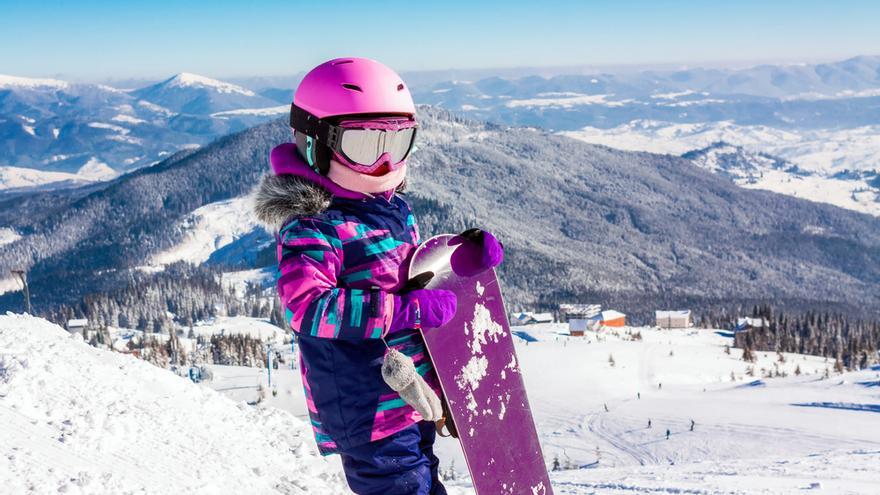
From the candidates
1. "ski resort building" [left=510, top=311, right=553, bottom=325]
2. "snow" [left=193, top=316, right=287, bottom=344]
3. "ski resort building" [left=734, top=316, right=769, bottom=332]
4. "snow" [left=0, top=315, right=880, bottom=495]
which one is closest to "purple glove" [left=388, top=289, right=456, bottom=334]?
"snow" [left=0, top=315, right=880, bottom=495]

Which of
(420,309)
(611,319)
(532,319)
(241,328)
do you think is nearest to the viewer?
(420,309)

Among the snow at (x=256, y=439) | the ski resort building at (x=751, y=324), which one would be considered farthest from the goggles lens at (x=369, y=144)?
the ski resort building at (x=751, y=324)

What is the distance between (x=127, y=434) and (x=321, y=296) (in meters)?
5.47

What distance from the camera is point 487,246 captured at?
12.8 feet

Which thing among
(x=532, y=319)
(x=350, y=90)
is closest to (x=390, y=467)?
(x=350, y=90)

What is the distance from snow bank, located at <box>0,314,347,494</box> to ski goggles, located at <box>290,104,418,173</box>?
4181 mm

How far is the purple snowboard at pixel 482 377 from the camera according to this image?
3.87 m

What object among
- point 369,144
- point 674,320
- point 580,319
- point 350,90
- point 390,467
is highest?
point 350,90

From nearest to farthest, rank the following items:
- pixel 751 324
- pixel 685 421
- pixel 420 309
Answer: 1. pixel 420 309
2. pixel 685 421
3. pixel 751 324

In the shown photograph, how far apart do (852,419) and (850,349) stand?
4005 centimetres

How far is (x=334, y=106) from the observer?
3.43m

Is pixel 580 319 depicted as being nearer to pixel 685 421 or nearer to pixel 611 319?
pixel 611 319

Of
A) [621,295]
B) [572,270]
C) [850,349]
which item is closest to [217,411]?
[850,349]

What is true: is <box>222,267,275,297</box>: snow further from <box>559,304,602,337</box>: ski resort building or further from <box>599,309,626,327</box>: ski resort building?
<box>599,309,626,327</box>: ski resort building
